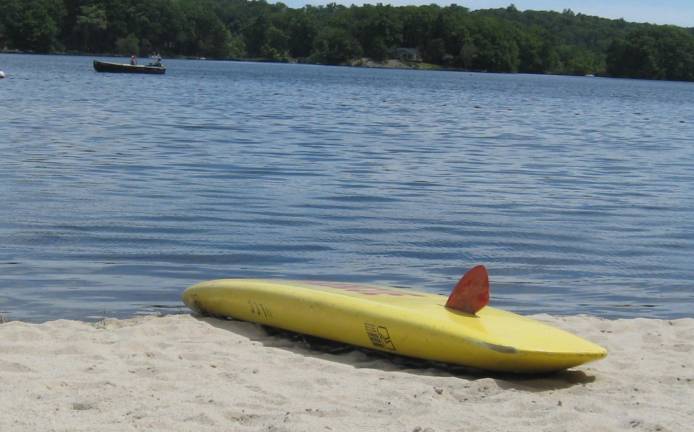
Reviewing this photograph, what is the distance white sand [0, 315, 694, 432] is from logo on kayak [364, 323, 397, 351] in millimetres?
93

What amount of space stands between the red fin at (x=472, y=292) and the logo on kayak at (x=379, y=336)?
0.50 meters

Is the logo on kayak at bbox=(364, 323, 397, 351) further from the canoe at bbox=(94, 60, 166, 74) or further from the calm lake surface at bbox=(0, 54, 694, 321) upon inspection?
the canoe at bbox=(94, 60, 166, 74)

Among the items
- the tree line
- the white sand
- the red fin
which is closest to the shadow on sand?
the white sand

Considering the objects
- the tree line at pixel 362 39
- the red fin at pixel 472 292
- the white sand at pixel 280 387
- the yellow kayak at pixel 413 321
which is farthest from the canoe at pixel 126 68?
the tree line at pixel 362 39

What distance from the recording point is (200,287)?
318 inches

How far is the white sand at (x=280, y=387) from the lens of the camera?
205 inches

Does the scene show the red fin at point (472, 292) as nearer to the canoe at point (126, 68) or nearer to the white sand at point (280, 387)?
the white sand at point (280, 387)

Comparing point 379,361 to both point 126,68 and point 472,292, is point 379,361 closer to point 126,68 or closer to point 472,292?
point 472,292

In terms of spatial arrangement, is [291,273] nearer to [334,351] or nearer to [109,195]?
Answer: [334,351]

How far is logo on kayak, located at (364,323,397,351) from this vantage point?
680 centimetres

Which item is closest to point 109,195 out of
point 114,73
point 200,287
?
point 200,287

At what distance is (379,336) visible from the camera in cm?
684

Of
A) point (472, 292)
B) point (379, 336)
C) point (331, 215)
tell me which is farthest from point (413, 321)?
point (331, 215)

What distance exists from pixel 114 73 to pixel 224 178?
61919 millimetres
